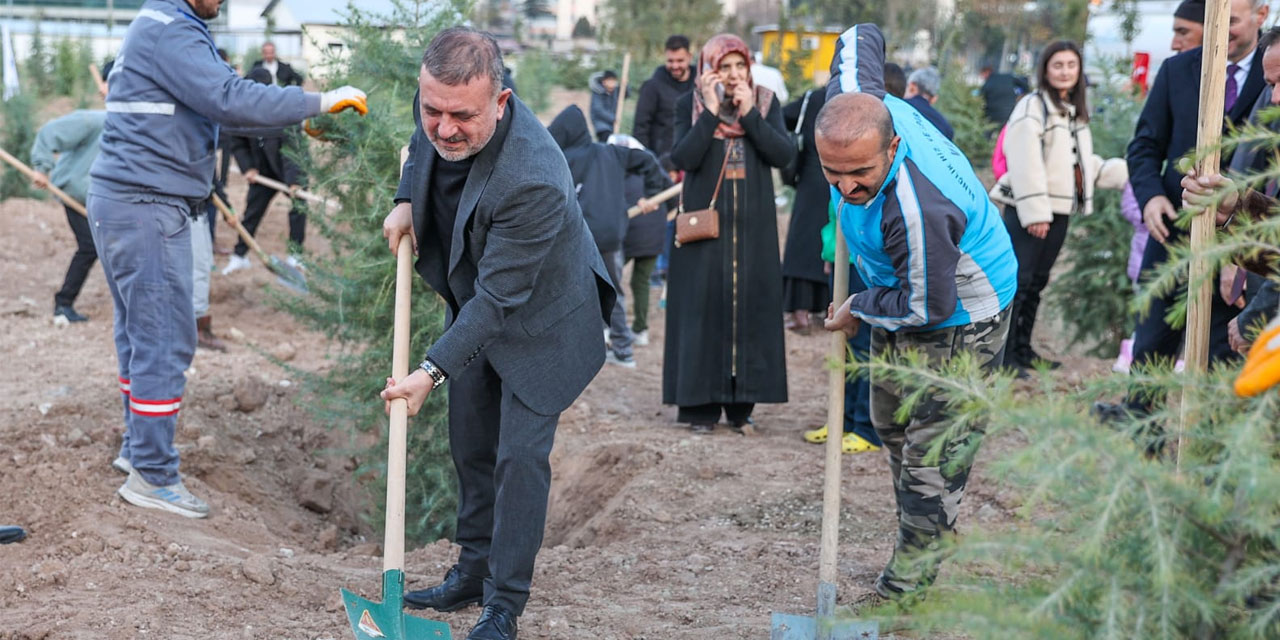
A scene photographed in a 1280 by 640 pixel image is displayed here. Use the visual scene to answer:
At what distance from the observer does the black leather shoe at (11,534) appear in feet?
13.9

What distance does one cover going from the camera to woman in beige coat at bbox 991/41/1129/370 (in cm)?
641

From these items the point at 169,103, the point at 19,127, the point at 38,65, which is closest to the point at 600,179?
the point at 169,103

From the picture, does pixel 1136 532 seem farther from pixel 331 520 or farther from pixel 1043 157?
pixel 1043 157

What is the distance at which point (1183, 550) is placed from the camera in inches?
73.0

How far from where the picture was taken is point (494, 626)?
333 cm

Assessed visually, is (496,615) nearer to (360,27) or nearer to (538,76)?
(360,27)

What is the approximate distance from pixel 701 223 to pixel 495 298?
2.94m

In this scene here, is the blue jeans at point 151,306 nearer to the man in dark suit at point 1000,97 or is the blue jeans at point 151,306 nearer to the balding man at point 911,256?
the balding man at point 911,256

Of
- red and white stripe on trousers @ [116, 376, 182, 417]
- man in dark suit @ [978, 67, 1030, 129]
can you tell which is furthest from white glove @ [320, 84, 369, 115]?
man in dark suit @ [978, 67, 1030, 129]

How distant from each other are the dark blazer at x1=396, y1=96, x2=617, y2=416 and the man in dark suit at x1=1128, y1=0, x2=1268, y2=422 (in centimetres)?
236

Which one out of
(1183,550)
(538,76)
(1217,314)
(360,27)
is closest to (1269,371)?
(1183,550)

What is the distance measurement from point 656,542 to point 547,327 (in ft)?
4.93

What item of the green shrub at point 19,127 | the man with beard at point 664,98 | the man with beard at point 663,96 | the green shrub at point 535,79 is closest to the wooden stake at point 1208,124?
the man with beard at point 664,98

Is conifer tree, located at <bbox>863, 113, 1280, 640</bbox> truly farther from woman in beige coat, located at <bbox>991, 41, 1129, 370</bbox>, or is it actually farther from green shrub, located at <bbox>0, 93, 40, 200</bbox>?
green shrub, located at <bbox>0, 93, 40, 200</bbox>
